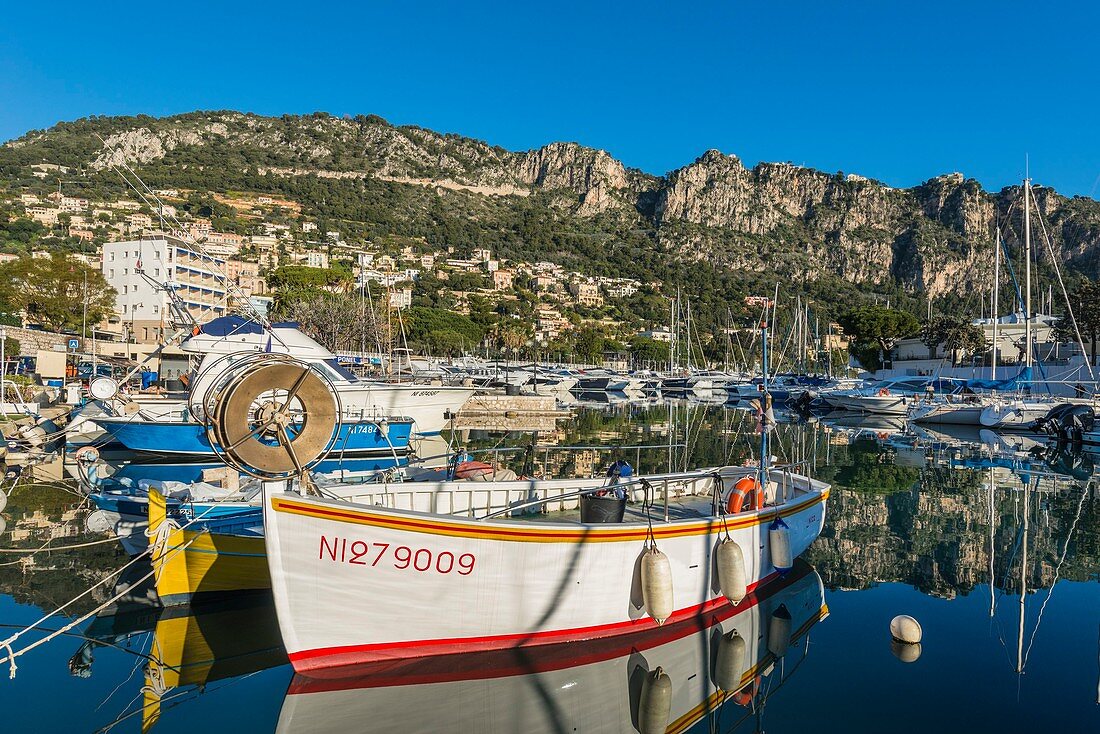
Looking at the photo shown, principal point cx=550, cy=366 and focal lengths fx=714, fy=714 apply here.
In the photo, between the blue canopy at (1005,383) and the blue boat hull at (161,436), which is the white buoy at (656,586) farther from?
the blue canopy at (1005,383)

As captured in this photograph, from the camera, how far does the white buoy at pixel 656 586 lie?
7762 millimetres

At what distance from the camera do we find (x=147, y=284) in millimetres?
63844

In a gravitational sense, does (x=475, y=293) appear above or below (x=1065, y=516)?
above

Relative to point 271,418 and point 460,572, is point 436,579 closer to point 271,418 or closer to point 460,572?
point 460,572

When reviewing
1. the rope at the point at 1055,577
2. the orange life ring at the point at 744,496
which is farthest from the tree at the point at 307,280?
the orange life ring at the point at 744,496

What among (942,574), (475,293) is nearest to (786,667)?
(942,574)

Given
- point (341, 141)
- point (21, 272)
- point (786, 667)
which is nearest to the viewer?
point (786, 667)

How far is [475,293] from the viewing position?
5143 inches

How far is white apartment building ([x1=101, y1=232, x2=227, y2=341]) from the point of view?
6375 cm

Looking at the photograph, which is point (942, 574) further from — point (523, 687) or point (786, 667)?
point (523, 687)

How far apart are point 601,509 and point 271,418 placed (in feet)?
12.6

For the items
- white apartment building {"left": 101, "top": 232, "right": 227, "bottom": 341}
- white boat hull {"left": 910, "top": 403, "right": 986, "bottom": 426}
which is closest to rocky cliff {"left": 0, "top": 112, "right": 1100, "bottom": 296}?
white apartment building {"left": 101, "top": 232, "right": 227, "bottom": 341}

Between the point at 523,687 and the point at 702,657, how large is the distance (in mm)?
2231

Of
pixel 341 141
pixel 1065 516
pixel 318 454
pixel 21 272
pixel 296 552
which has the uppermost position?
pixel 341 141
